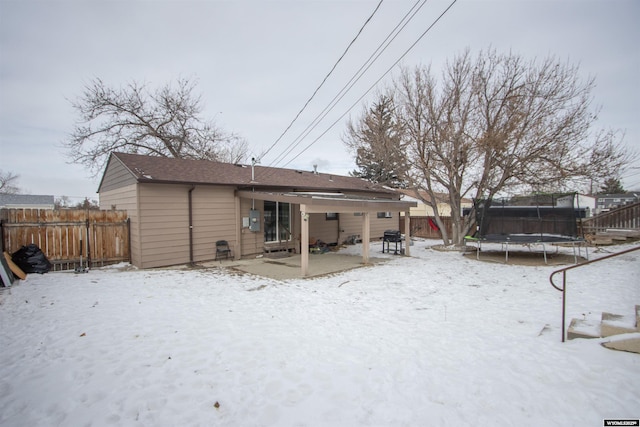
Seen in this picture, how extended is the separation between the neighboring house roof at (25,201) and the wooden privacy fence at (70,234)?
24.1 metres

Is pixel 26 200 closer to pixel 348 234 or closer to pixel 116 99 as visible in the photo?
pixel 116 99

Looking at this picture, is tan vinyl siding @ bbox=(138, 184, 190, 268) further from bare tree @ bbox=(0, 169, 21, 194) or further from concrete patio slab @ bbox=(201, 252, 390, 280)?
bare tree @ bbox=(0, 169, 21, 194)

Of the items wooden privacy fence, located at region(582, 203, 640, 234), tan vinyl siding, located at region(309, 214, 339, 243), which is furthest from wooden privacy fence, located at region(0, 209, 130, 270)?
wooden privacy fence, located at region(582, 203, 640, 234)

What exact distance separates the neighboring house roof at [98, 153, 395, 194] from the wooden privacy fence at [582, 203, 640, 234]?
39.1 feet

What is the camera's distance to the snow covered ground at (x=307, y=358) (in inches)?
104

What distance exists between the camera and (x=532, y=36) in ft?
33.5

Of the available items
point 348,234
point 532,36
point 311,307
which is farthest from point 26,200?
point 532,36

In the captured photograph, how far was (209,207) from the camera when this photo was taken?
34.7 ft

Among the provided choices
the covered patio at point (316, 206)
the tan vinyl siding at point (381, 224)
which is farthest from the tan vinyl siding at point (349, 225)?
the covered patio at point (316, 206)

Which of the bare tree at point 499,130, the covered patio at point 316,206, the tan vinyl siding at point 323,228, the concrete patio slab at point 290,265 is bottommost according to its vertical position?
the concrete patio slab at point 290,265

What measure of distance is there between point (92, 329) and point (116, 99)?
18.4m

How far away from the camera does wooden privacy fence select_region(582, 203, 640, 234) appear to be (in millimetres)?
13977

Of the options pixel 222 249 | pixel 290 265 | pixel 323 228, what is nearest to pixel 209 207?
pixel 222 249

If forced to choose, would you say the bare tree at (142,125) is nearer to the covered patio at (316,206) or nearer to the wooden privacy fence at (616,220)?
the covered patio at (316,206)
